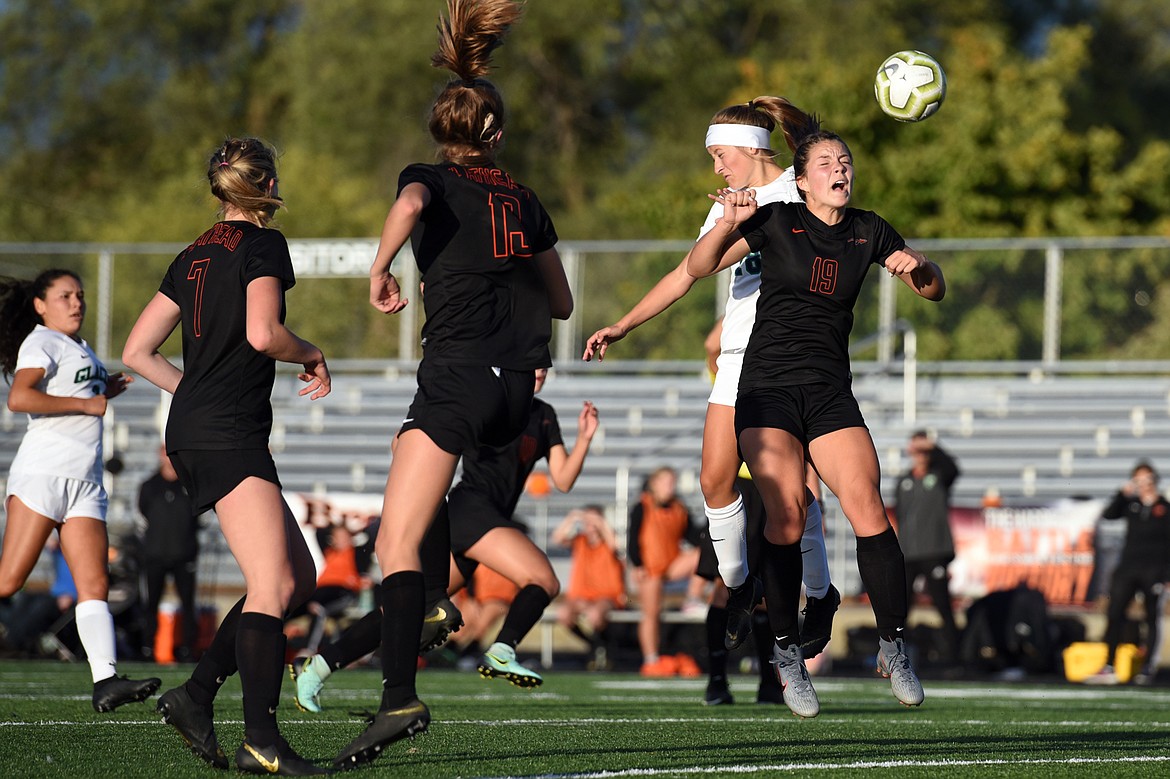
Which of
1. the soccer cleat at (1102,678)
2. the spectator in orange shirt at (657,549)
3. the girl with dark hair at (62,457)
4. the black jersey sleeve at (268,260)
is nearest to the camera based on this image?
the black jersey sleeve at (268,260)

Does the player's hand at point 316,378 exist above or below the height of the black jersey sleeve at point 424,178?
below

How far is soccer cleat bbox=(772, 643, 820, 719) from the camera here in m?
6.05

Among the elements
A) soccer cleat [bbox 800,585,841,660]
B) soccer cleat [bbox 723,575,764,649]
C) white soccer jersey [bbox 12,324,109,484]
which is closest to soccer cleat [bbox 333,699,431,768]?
soccer cleat [bbox 723,575,764,649]

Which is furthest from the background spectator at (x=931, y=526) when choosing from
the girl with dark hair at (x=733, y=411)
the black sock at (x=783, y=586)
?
the black sock at (x=783, y=586)

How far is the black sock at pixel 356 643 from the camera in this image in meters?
7.02

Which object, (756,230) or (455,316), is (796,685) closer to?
(756,230)

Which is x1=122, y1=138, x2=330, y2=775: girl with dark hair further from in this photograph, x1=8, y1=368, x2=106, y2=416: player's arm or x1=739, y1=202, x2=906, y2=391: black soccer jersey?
x1=8, y1=368, x2=106, y2=416: player's arm

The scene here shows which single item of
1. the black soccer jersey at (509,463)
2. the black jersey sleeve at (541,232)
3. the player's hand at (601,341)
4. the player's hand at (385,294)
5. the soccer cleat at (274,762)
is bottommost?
the soccer cleat at (274,762)

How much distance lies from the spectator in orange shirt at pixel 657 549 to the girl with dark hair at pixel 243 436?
9.19m

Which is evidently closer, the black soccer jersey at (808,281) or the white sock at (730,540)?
the black soccer jersey at (808,281)

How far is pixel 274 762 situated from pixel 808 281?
251 cm

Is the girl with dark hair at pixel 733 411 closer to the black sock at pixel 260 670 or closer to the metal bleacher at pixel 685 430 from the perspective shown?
the black sock at pixel 260 670

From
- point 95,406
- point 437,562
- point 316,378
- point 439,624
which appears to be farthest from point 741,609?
point 95,406

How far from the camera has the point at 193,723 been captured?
5.13 m
